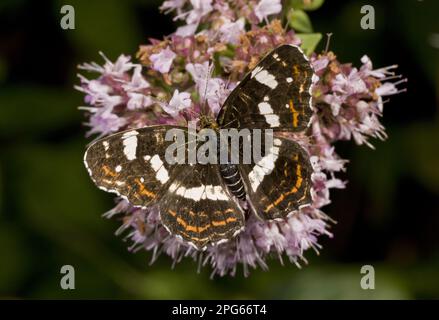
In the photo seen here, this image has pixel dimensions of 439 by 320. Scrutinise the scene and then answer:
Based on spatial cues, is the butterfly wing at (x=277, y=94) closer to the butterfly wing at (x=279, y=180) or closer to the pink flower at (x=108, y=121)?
the butterfly wing at (x=279, y=180)

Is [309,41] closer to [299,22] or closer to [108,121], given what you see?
[299,22]

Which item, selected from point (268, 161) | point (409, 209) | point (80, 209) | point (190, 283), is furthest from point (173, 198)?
point (409, 209)

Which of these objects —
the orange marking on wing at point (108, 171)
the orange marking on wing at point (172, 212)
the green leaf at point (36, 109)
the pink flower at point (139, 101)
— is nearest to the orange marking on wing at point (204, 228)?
the orange marking on wing at point (172, 212)

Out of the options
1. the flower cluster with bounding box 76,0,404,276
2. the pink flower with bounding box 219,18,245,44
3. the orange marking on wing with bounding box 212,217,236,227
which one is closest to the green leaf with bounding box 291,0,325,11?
the flower cluster with bounding box 76,0,404,276

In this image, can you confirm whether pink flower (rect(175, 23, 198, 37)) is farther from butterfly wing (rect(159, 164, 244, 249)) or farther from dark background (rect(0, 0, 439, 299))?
dark background (rect(0, 0, 439, 299))

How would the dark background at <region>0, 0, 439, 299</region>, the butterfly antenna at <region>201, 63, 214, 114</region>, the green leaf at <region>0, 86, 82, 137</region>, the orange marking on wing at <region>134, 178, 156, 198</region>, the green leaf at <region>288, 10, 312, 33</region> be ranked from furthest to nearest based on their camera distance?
the green leaf at <region>0, 86, 82, 137</region>, the dark background at <region>0, 0, 439, 299</region>, the green leaf at <region>288, 10, 312, 33</region>, the butterfly antenna at <region>201, 63, 214, 114</region>, the orange marking on wing at <region>134, 178, 156, 198</region>

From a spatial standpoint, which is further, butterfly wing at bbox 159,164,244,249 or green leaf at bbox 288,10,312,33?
green leaf at bbox 288,10,312,33
